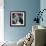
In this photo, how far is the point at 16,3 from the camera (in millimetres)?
5562

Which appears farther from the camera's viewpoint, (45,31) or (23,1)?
(23,1)

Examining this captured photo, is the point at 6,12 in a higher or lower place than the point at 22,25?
higher

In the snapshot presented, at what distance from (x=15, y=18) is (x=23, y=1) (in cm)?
75

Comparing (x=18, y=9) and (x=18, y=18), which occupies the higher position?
(x=18, y=9)

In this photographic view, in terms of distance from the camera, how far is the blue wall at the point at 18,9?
5.55 meters

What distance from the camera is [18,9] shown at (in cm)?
555

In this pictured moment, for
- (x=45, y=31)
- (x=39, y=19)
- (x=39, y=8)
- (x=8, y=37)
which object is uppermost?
(x=39, y=8)

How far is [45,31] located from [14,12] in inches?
120

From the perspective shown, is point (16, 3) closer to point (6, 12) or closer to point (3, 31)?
point (6, 12)

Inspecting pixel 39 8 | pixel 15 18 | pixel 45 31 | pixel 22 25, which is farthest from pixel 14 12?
pixel 45 31

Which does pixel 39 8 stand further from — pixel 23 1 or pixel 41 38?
pixel 41 38

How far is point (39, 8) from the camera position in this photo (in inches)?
219

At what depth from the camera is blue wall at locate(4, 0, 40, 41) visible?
Answer: 18.2 feet

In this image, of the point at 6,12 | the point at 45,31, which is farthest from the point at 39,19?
the point at 45,31
